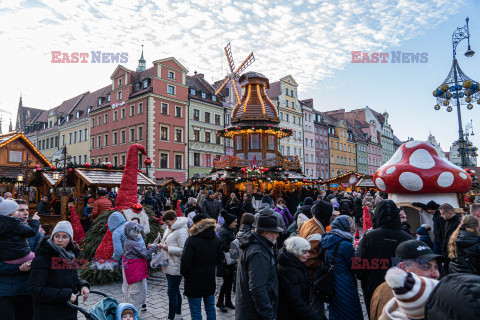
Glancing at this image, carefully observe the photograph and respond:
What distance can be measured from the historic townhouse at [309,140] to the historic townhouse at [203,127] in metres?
15.9

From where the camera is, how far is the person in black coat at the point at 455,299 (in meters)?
1.37

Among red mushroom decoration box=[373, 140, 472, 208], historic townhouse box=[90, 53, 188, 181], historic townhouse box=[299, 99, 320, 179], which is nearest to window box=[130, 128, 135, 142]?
historic townhouse box=[90, 53, 188, 181]

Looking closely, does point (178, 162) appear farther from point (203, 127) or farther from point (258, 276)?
point (258, 276)

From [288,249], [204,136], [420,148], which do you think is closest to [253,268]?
[288,249]

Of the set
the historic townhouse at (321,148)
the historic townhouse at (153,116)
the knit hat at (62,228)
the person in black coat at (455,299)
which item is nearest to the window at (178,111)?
the historic townhouse at (153,116)

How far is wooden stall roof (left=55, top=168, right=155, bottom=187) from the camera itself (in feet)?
36.7

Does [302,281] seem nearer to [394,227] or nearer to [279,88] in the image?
[394,227]

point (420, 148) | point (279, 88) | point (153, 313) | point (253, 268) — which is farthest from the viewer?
point (279, 88)

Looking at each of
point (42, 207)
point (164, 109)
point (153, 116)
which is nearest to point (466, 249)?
point (42, 207)

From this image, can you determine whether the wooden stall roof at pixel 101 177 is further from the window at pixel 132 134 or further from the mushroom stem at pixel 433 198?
the window at pixel 132 134

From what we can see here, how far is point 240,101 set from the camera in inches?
1056

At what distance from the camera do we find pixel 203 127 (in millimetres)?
39000

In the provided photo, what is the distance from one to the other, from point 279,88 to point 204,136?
50.5ft

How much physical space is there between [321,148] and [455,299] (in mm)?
54228
